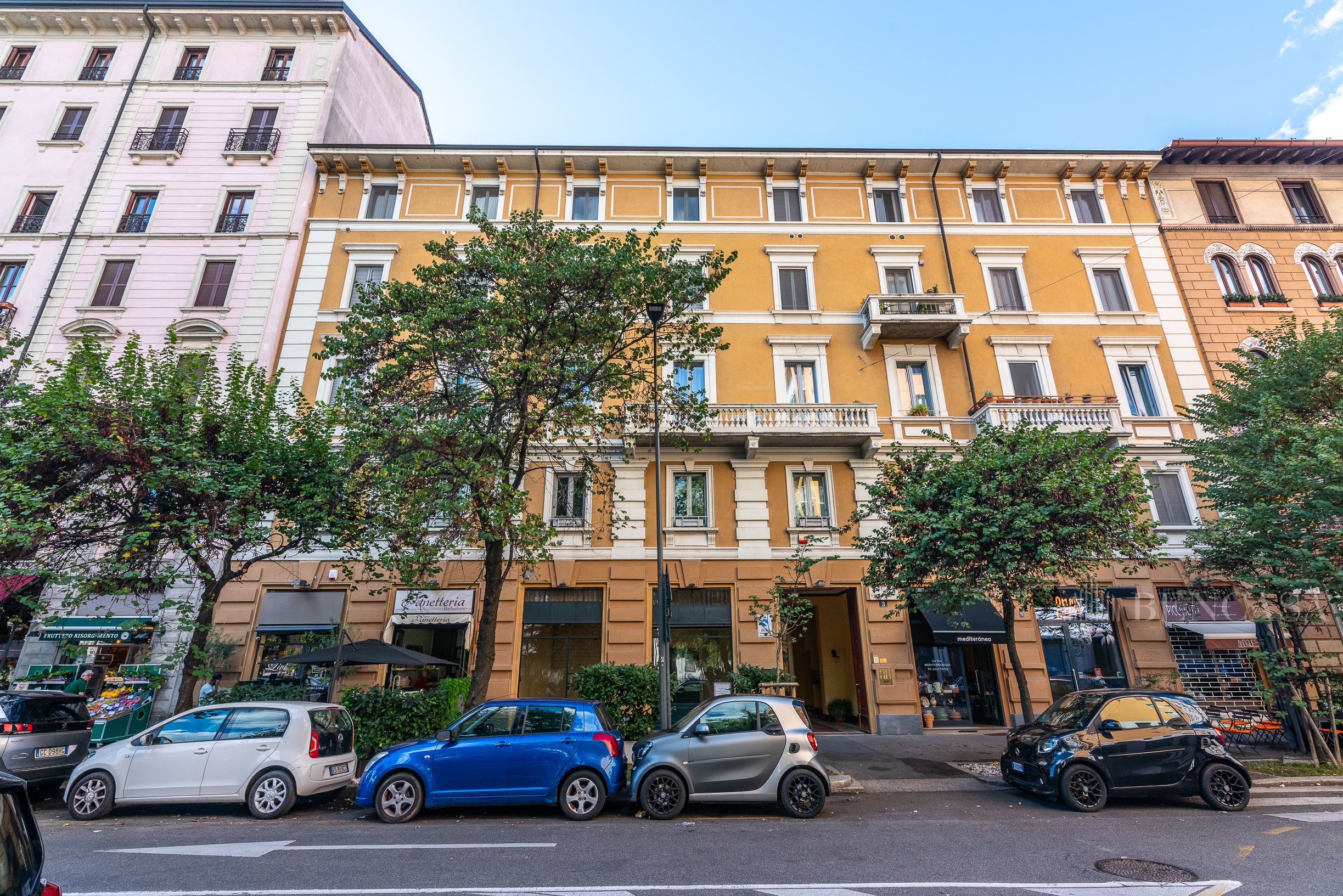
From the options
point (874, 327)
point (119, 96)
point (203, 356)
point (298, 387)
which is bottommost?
point (203, 356)

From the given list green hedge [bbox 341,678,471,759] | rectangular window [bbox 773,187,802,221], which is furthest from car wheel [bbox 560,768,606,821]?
rectangular window [bbox 773,187,802,221]

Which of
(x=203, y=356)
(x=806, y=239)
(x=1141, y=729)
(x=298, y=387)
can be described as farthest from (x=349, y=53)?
(x=1141, y=729)

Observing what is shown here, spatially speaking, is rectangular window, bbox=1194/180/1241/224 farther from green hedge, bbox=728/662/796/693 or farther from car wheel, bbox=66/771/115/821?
car wheel, bbox=66/771/115/821

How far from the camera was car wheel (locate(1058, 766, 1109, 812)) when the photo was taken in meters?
8.78

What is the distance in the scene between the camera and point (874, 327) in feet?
61.6

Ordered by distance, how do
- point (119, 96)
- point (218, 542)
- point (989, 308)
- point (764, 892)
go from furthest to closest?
point (119, 96) < point (989, 308) < point (218, 542) < point (764, 892)

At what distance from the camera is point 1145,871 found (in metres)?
6.30

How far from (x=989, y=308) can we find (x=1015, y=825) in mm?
16388

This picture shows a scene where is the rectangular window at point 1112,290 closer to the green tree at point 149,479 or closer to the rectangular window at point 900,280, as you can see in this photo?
the rectangular window at point 900,280

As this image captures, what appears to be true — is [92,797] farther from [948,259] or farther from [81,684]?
[948,259]

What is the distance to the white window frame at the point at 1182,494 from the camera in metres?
17.5

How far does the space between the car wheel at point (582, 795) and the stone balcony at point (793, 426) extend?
9.87 metres

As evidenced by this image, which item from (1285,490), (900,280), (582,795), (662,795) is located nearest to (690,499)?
(662,795)

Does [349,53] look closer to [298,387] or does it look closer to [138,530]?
[298,387]
